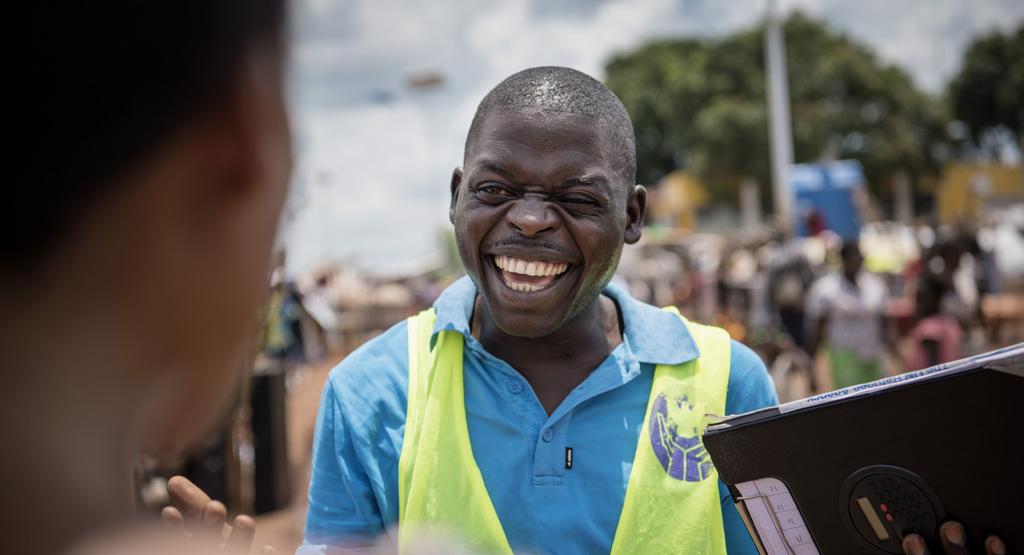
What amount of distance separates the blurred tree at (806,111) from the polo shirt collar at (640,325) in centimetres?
3521

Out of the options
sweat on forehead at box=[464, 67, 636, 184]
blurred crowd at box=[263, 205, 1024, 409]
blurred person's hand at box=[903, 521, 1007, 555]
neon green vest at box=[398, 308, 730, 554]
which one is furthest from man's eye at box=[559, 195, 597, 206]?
blurred crowd at box=[263, 205, 1024, 409]

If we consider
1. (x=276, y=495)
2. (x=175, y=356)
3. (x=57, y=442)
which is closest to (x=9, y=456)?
(x=57, y=442)

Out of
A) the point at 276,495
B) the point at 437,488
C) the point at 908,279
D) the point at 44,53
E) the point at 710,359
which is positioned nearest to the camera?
the point at 44,53

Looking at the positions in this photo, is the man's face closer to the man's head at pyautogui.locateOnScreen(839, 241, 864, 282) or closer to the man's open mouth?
the man's open mouth

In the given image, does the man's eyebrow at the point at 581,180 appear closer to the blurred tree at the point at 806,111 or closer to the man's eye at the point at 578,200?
the man's eye at the point at 578,200

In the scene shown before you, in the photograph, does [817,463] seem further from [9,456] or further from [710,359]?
[9,456]

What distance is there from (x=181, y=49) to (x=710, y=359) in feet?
5.07

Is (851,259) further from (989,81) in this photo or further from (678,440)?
(989,81)

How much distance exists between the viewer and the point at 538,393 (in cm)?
195

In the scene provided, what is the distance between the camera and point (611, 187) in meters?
1.89

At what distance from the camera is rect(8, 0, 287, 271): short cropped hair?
606 millimetres

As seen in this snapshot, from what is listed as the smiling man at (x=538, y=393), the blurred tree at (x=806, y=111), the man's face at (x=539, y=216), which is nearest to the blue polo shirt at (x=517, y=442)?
the smiling man at (x=538, y=393)

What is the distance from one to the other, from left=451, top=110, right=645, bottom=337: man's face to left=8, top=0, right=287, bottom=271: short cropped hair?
122 cm

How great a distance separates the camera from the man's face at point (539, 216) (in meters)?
1.86
